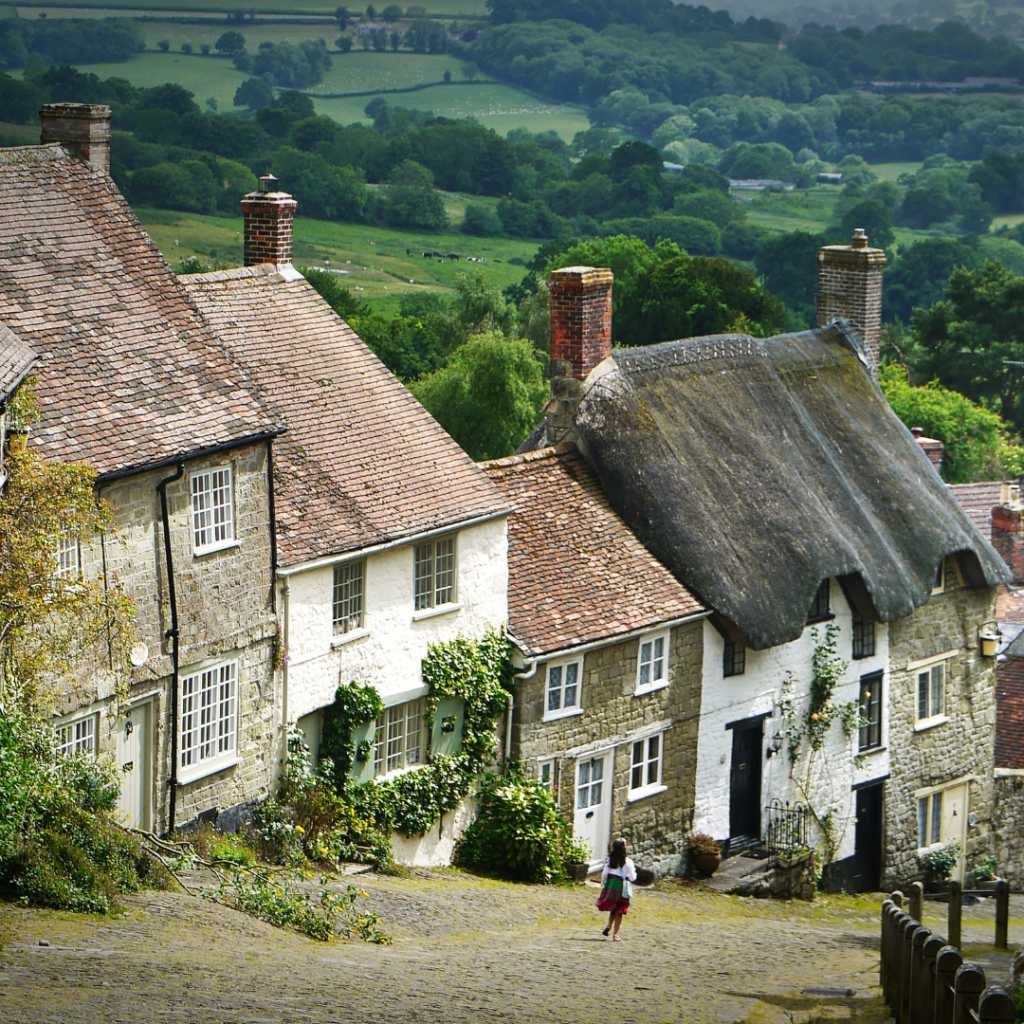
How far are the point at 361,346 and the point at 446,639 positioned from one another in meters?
5.04

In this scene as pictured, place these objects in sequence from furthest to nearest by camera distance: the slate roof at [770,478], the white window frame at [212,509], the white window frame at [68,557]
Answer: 1. the slate roof at [770,478]
2. the white window frame at [212,509]
3. the white window frame at [68,557]

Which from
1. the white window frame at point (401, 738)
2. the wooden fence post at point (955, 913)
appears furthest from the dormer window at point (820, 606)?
the wooden fence post at point (955, 913)

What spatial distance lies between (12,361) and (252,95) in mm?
185643

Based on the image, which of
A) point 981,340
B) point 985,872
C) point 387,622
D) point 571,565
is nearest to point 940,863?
point 985,872

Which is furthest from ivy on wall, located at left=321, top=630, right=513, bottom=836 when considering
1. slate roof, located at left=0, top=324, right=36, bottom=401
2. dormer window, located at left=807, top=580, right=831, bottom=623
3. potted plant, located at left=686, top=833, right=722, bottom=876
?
slate roof, located at left=0, top=324, right=36, bottom=401

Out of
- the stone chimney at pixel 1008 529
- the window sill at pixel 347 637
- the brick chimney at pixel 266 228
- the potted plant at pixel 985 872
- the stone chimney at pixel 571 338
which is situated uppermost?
the brick chimney at pixel 266 228

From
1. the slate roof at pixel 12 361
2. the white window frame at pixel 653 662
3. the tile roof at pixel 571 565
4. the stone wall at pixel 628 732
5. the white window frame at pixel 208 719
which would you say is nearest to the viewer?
the slate roof at pixel 12 361

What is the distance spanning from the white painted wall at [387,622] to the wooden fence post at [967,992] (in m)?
12.7

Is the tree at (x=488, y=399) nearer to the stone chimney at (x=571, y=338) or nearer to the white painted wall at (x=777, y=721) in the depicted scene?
the white painted wall at (x=777, y=721)

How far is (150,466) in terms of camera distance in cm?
1959

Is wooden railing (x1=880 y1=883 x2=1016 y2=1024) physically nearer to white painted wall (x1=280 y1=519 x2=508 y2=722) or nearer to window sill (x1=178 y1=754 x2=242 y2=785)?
white painted wall (x1=280 y1=519 x2=508 y2=722)

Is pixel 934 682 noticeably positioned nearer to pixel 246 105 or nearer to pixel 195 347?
pixel 195 347

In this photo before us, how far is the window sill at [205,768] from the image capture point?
21125mm

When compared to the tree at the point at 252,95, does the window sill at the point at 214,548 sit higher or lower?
lower
